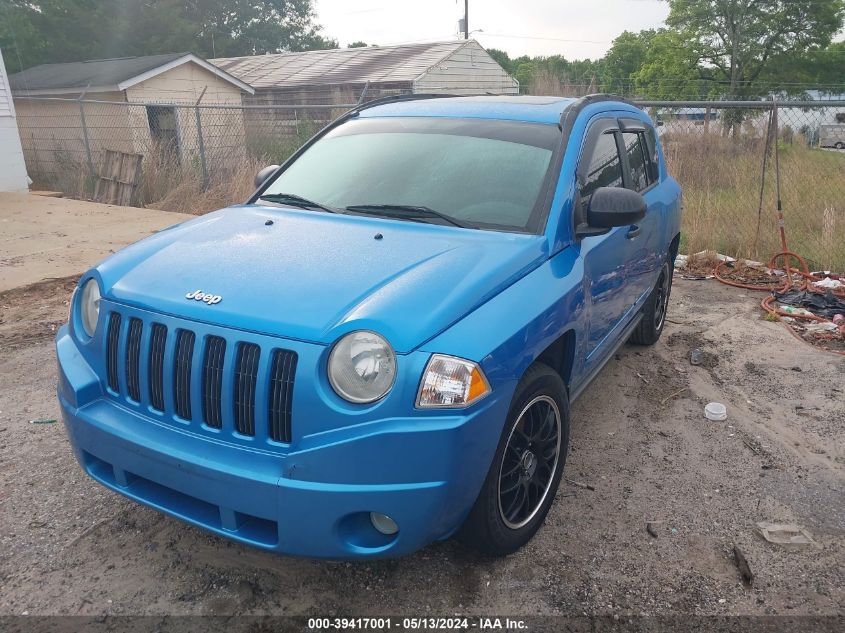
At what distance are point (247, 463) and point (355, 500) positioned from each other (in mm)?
391

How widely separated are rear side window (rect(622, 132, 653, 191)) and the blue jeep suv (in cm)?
80

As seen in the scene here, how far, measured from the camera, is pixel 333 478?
222 centimetres

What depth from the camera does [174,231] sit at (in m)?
3.32

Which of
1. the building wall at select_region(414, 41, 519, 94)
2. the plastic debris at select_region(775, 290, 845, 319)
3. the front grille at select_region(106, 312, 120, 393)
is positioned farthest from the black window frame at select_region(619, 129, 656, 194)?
the building wall at select_region(414, 41, 519, 94)

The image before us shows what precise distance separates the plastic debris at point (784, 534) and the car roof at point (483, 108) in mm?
2229

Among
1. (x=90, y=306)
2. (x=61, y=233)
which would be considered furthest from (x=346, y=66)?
(x=90, y=306)

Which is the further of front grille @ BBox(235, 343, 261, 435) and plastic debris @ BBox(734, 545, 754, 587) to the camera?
plastic debris @ BBox(734, 545, 754, 587)

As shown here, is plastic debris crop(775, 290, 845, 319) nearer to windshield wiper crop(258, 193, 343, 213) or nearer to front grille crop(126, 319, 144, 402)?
windshield wiper crop(258, 193, 343, 213)

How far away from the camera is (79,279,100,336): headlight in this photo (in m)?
2.85

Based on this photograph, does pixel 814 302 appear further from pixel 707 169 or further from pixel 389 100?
pixel 389 100

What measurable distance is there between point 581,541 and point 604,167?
204 centimetres

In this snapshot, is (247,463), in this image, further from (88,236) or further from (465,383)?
(88,236)

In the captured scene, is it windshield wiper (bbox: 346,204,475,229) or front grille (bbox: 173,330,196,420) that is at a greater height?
windshield wiper (bbox: 346,204,475,229)

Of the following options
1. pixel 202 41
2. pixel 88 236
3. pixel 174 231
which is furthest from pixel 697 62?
pixel 174 231
